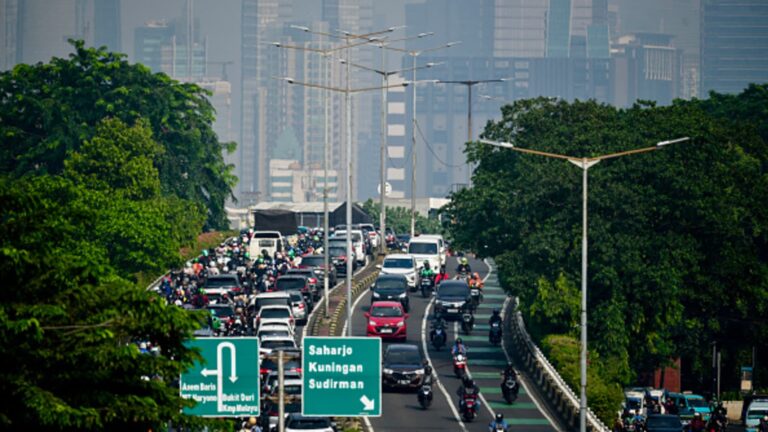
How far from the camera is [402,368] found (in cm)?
6056

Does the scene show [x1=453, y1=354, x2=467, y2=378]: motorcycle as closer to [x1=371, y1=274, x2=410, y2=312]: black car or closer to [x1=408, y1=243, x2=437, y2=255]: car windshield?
[x1=371, y1=274, x2=410, y2=312]: black car

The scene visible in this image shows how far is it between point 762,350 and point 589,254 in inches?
681

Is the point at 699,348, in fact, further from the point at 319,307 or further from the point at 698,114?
the point at 319,307

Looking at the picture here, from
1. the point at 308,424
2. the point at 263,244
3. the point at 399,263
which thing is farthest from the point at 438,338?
the point at 263,244

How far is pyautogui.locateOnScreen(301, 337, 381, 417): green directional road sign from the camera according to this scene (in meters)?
35.2

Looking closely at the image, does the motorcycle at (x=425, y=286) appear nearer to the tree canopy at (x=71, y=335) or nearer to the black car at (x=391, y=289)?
the black car at (x=391, y=289)

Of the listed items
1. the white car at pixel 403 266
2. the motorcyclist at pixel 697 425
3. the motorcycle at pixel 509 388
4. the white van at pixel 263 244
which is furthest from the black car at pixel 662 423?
the white van at pixel 263 244

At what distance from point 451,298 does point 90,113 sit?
52.0 m

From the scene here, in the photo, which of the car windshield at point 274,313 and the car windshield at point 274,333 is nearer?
the car windshield at point 274,333

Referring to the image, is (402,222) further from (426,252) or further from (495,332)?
(495,332)

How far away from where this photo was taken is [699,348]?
77125 millimetres

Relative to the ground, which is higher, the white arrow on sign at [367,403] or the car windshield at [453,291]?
the white arrow on sign at [367,403]

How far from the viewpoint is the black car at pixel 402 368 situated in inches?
2381

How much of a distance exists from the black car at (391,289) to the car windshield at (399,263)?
5.82 m
